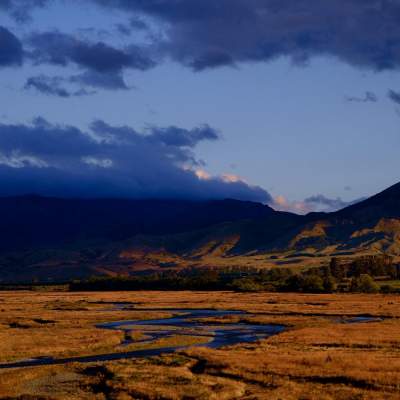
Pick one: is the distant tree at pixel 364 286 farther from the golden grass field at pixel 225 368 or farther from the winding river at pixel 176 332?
the golden grass field at pixel 225 368

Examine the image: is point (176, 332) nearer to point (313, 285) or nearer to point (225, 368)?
point (225, 368)

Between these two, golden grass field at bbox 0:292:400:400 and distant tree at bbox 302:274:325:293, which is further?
distant tree at bbox 302:274:325:293

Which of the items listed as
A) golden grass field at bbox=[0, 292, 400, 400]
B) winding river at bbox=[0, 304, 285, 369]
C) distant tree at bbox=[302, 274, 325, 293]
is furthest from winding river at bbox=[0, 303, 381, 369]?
distant tree at bbox=[302, 274, 325, 293]

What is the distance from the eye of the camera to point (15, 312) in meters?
131

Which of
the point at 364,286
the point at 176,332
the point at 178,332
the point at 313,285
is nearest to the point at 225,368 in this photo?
the point at 178,332


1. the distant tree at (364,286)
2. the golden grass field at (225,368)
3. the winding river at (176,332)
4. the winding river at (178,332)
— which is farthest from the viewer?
the distant tree at (364,286)

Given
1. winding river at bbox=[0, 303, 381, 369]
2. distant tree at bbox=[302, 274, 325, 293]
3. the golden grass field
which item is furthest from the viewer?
distant tree at bbox=[302, 274, 325, 293]

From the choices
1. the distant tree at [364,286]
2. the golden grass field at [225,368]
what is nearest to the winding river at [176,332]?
the golden grass field at [225,368]

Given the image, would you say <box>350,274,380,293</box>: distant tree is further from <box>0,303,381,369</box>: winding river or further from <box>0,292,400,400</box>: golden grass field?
<box>0,292,400,400</box>: golden grass field

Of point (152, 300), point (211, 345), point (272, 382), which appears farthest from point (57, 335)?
point (152, 300)

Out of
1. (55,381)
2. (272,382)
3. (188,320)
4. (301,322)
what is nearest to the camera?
(272,382)

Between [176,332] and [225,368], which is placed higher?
[225,368]

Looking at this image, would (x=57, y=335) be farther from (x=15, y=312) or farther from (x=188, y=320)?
(x=15, y=312)

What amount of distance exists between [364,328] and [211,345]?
2187 cm
